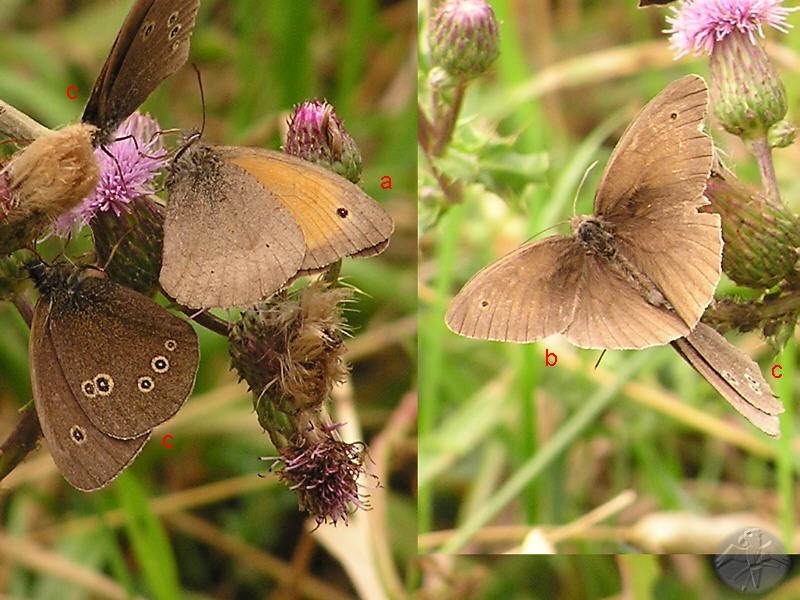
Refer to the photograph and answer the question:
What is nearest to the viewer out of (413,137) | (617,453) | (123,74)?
(123,74)

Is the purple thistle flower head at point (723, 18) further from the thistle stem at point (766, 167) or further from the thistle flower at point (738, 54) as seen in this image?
the thistle stem at point (766, 167)

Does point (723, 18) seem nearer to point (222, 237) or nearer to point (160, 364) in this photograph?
point (222, 237)

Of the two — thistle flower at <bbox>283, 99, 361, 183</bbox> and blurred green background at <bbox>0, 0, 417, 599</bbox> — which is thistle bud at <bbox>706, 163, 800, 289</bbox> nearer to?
thistle flower at <bbox>283, 99, 361, 183</bbox>

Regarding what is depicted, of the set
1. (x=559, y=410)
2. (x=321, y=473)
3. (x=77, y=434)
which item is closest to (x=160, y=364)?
(x=77, y=434)

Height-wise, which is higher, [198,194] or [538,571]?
[198,194]

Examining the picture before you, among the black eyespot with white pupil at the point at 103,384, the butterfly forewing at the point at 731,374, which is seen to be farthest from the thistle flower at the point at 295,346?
the butterfly forewing at the point at 731,374

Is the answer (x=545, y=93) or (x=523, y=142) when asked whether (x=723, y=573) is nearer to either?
(x=523, y=142)

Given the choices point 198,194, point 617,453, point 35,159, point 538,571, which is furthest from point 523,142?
point 35,159
